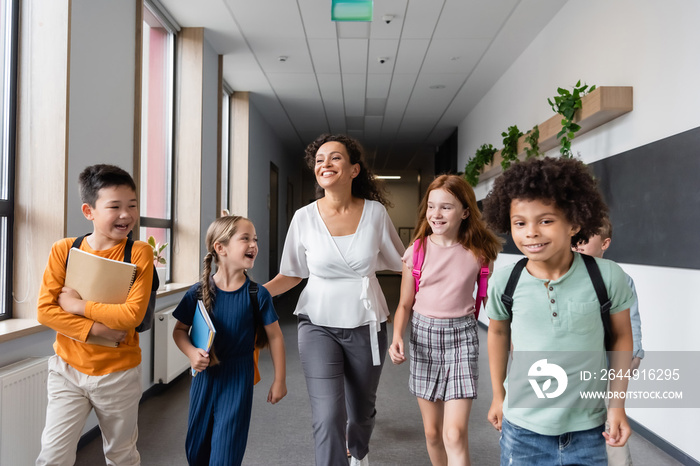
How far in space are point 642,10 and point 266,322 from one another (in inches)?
123

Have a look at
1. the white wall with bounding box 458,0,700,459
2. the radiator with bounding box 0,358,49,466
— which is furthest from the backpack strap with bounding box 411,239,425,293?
the radiator with bounding box 0,358,49,466

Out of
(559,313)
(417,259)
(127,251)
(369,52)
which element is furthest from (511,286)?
(369,52)

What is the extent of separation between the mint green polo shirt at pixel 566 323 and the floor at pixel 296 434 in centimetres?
156

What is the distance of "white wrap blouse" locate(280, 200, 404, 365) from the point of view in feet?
7.11

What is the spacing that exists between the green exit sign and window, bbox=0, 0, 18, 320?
249 centimetres

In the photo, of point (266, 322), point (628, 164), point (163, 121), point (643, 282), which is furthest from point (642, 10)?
point (163, 121)

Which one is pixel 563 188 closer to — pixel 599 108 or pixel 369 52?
pixel 599 108

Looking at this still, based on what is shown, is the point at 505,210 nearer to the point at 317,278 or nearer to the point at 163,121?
the point at 317,278

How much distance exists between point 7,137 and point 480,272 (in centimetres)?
260

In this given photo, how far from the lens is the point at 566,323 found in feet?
4.46

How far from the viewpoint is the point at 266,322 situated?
1986 millimetres

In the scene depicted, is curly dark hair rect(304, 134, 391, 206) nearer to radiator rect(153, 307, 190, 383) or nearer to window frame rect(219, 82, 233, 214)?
radiator rect(153, 307, 190, 383)

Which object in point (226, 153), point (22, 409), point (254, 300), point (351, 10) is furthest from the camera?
point (226, 153)

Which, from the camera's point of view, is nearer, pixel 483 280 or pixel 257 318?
pixel 257 318
